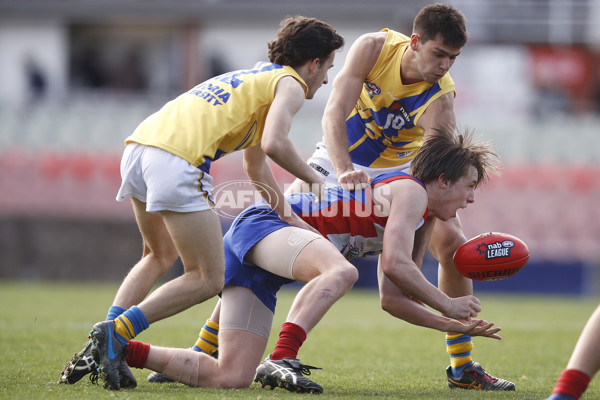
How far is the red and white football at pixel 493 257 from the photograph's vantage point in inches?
183

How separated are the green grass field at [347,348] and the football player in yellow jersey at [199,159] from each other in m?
0.34

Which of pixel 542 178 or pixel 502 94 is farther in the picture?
pixel 502 94

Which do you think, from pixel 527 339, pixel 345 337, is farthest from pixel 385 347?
pixel 527 339

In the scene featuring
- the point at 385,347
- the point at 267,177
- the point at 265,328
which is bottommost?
the point at 385,347

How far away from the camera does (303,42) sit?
443 cm

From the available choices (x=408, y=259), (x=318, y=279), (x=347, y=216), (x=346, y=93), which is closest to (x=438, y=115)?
(x=346, y=93)

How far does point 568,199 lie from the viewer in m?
14.4

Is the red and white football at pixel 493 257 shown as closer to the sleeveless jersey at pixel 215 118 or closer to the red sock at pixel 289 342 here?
the red sock at pixel 289 342

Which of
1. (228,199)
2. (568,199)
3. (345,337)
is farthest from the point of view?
(568,199)

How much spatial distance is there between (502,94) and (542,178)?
13.7 feet

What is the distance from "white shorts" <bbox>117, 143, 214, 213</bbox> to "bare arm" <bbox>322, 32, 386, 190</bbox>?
3.42 ft

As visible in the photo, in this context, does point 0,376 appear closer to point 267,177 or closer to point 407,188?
point 267,177

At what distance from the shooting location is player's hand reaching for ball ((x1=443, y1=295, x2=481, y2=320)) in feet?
13.8

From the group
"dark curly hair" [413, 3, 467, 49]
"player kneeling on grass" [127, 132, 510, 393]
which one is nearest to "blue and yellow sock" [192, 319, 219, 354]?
"player kneeling on grass" [127, 132, 510, 393]
